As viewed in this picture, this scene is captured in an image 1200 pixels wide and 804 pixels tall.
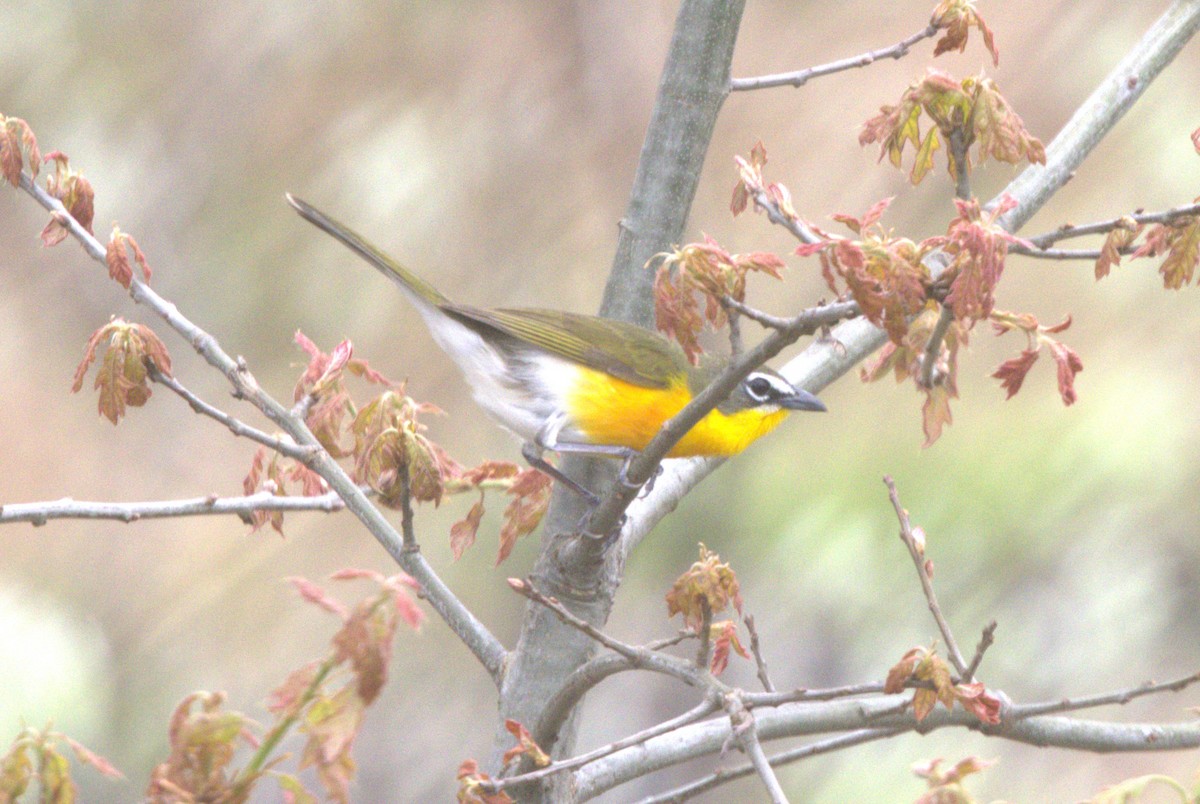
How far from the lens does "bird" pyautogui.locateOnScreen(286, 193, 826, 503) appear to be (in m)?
3.13

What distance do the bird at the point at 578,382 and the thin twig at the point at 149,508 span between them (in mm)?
922

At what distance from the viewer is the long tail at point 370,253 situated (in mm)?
2855

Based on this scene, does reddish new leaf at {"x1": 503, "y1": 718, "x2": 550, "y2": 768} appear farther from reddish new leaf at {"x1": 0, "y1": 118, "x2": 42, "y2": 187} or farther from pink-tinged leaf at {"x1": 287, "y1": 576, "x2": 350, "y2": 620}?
reddish new leaf at {"x1": 0, "y1": 118, "x2": 42, "y2": 187}

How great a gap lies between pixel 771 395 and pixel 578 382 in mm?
544

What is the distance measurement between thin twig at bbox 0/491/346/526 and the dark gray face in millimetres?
1181

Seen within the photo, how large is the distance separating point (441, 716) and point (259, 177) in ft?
7.84

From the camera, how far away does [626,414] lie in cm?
328

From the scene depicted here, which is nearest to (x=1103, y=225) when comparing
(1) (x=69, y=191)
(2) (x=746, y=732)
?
(2) (x=746, y=732)

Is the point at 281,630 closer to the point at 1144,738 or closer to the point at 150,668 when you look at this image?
the point at 150,668

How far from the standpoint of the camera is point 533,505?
2752mm

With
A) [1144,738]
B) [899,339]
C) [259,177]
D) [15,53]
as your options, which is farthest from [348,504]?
[15,53]

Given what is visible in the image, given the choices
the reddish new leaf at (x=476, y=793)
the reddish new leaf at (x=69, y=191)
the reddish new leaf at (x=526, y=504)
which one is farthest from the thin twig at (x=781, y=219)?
the reddish new leaf at (x=69, y=191)

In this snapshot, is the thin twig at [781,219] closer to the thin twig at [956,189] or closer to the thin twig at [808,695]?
the thin twig at [956,189]

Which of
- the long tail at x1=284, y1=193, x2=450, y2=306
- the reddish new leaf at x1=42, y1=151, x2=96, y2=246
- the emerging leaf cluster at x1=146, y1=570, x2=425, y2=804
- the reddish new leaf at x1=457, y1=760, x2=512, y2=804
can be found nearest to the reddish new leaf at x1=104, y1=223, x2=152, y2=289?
the reddish new leaf at x1=42, y1=151, x2=96, y2=246
